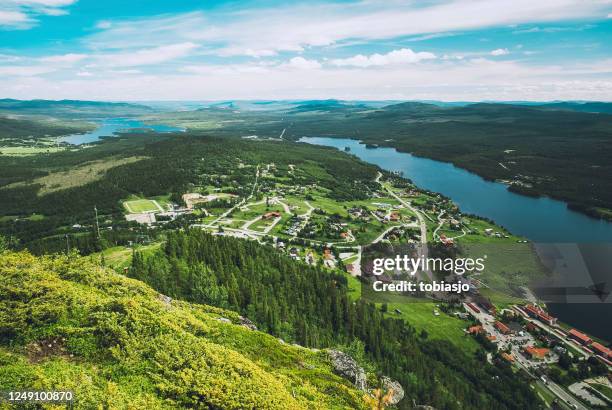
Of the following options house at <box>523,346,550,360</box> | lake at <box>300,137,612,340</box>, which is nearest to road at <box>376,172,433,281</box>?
lake at <box>300,137,612,340</box>

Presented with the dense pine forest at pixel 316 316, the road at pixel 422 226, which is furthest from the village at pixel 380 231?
the dense pine forest at pixel 316 316

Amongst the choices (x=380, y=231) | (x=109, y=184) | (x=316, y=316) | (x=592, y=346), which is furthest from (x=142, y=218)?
(x=592, y=346)

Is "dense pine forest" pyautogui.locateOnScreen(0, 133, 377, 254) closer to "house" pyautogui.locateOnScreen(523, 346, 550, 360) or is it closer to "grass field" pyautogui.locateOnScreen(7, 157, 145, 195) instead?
"grass field" pyautogui.locateOnScreen(7, 157, 145, 195)

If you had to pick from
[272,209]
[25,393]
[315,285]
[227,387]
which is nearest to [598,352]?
[315,285]

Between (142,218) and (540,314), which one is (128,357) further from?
(142,218)

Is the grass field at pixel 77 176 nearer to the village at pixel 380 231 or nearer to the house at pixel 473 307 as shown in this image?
the village at pixel 380 231
